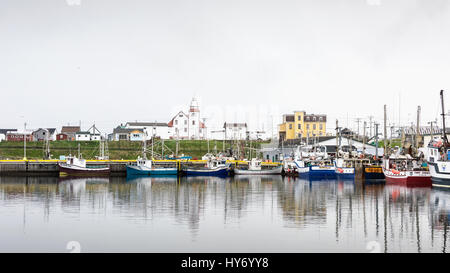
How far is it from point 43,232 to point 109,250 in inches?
221

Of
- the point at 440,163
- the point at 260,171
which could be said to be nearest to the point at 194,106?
the point at 260,171

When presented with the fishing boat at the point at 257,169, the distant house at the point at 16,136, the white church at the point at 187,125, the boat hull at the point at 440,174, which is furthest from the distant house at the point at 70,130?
the boat hull at the point at 440,174

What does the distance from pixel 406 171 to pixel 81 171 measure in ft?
159

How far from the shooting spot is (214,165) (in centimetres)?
8475

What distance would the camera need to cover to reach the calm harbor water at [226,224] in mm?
19844

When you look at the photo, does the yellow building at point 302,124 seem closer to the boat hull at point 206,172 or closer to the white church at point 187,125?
the white church at point 187,125

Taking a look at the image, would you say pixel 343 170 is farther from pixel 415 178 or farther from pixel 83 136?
pixel 83 136

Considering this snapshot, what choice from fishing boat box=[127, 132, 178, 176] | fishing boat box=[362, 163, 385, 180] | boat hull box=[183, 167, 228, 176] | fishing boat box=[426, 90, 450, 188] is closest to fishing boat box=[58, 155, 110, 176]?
fishing boat box=[127, 132, 178, 176]

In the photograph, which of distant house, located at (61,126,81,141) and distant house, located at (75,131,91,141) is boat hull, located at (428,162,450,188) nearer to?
distant house, located at (75,131,91,141)

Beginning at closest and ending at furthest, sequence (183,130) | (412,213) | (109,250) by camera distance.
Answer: (109,250) → (412,213) → (183,130)

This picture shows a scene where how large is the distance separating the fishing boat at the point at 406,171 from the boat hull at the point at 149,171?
33996 mm
